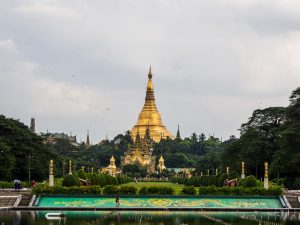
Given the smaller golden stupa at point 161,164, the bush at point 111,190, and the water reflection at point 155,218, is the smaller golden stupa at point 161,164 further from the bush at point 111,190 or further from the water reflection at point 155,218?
the water reflection at point 155,218

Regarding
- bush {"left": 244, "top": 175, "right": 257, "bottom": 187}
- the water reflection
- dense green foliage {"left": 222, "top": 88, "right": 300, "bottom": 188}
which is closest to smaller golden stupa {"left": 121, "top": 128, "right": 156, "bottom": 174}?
dense green foliage {"left": 222, "top": 88, "right": 300, "bottom": 188}

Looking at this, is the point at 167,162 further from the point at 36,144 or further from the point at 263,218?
the point at 263,218

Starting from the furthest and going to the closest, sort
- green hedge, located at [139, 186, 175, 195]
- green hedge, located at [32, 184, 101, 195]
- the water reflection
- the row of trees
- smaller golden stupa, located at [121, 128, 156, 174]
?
1. smaller golden stupa, located at [121, 128, 156, 174]
2. the row of trees
3. green hedge, located at [139, 186, 175, 195]
4. green hedge, located at [32, 184, 101, 195]
5. the water reflection

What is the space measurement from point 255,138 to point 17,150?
1032 inches

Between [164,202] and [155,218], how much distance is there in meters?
9.84

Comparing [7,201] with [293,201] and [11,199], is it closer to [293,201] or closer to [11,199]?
[11,199]

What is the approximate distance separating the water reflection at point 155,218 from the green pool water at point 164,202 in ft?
12.8

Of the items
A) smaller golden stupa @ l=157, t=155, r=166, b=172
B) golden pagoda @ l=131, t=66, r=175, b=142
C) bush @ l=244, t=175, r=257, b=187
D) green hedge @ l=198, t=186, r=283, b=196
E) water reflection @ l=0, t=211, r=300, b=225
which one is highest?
golden pagoda @ l=131, t=66, r=175, b=142

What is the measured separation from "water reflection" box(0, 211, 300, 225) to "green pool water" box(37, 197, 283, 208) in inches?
154

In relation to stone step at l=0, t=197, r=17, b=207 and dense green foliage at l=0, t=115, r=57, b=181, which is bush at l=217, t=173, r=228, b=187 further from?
stone step at l=0, t=197, r=17, b=207

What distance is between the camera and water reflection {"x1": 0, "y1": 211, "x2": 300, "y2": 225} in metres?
35.7

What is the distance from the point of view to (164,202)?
1919 inches

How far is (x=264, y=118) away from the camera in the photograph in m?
87.4

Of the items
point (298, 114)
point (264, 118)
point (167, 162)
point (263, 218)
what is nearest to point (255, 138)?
point (264, 118)
